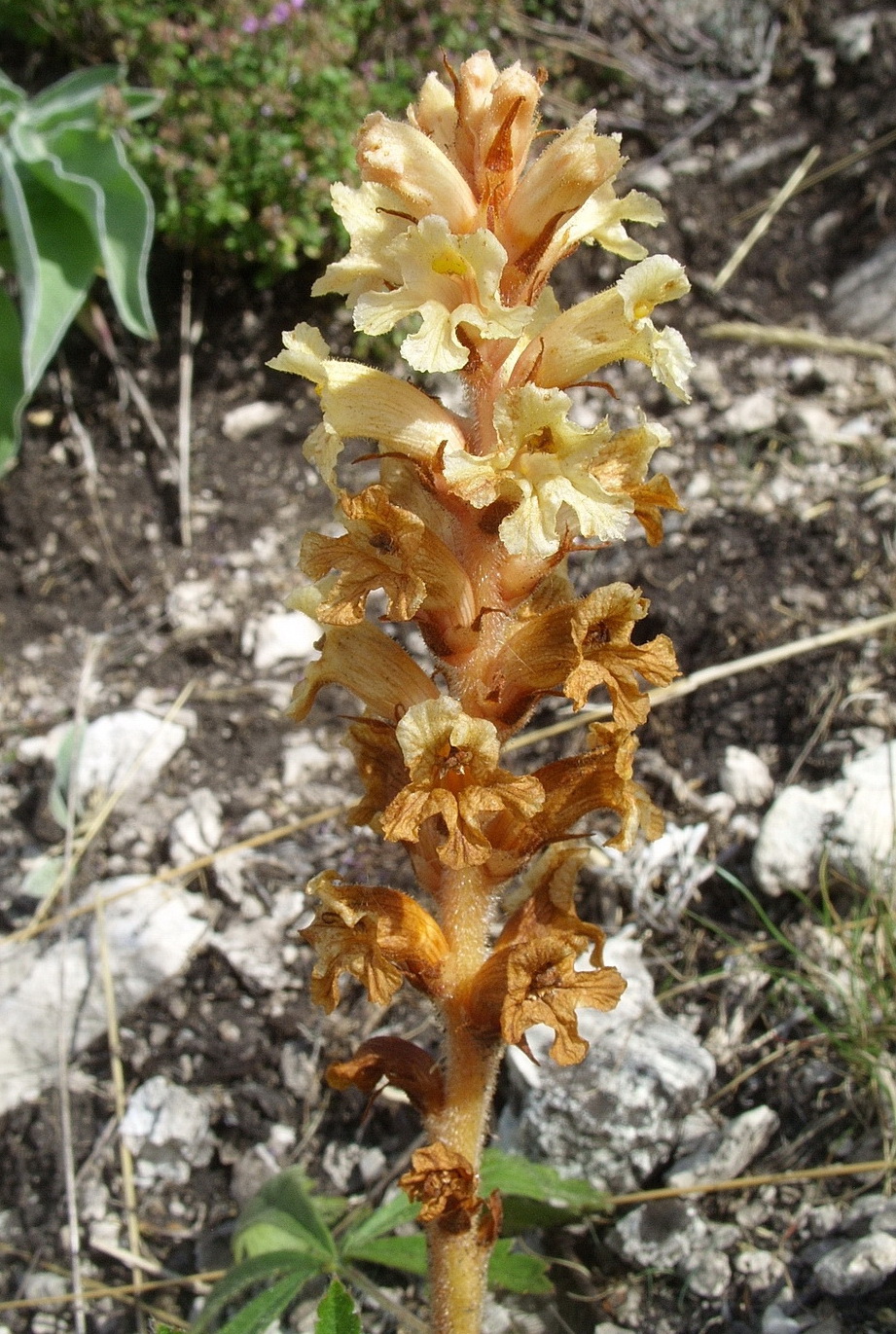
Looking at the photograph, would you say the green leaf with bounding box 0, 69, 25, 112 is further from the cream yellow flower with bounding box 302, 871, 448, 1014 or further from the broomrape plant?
the cream yellow flower with bounding box 302, 871, 448, 1014

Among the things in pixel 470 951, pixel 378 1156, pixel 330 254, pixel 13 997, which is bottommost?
pixel 378 1156

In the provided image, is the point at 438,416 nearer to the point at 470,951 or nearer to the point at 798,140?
the point at 470,951

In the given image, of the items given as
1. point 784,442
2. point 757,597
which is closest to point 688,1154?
point 757,597

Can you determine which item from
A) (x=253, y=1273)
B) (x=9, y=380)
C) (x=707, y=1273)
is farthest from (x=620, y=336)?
(x=9, y=380)

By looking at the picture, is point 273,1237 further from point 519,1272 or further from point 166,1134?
point 166,1134

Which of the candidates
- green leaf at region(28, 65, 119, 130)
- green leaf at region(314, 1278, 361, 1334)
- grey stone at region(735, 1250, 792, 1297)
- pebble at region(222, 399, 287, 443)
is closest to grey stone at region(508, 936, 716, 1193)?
grey stone at region(735, 1250, 792, 1297)

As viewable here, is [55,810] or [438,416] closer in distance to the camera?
[438,416]
